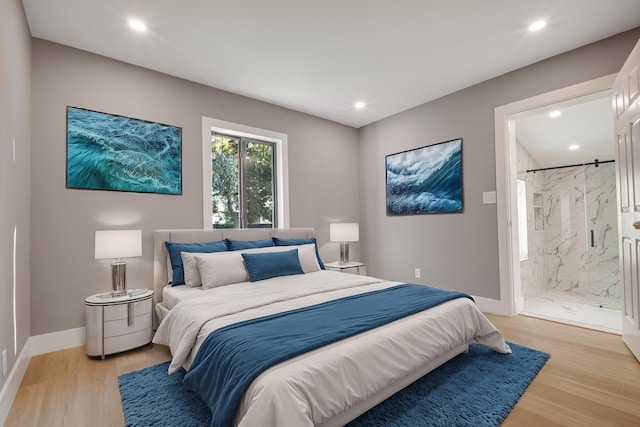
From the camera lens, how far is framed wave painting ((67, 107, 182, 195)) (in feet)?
9.34

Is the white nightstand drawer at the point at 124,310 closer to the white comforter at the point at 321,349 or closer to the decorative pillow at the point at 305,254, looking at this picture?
the white comforter at the point at 321,349

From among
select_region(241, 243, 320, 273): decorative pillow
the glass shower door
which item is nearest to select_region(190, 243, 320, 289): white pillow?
select_region(241, 243, 320, 273): decorative pillow

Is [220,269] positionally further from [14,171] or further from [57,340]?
[14,171]

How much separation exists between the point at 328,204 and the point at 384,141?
1.34 meters

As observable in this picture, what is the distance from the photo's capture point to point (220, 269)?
2.88m

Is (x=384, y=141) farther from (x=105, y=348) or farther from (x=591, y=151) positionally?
(x=105, y=348)

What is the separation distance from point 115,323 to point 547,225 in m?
6.03

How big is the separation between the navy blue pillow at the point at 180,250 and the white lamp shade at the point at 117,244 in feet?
1.21

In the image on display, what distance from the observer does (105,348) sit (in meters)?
2.54

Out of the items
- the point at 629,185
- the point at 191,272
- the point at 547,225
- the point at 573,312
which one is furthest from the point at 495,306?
the point at 191,272

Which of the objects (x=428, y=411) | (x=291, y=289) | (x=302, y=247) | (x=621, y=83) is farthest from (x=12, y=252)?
(x=621, y=83)

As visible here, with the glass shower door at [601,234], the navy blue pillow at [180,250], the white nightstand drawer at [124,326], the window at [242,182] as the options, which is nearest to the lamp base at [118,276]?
the white nightstand drawer at [124,326]

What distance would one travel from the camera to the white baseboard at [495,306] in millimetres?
3469

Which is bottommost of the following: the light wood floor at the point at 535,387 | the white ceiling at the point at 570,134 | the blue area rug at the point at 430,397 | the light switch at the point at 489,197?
Answer: the light wood floor at the point at 535,387
